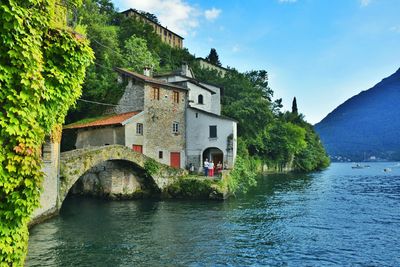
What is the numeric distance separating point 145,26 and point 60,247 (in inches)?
2590

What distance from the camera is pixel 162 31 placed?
10462 centimetres

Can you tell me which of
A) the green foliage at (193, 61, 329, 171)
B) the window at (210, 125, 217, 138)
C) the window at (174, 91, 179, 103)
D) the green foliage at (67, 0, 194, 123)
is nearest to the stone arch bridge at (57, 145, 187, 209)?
the window at (210, 125, 217, 138)

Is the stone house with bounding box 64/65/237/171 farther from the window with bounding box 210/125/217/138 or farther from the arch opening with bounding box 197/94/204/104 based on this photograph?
the arch opening with bounding box 197/94/204/104

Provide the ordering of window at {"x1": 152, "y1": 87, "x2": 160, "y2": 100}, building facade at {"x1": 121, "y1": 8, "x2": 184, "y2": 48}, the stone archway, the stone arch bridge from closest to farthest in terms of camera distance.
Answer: the stone arch bridge
window at {"x1": 152, "y1": 87, "x2": 160, "y2": 100}
the stone archway
building facade at {"x1": 121, "y1": 8, "x2": 184, "y2": 48}

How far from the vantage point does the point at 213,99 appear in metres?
49.1

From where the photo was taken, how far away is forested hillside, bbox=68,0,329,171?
39844mm

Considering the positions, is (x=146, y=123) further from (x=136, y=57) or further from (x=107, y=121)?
(x=136, y=57)

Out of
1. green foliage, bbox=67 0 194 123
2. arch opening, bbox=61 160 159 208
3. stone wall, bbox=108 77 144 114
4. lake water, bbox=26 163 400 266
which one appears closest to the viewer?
lake water, bbox=26 163 400 266

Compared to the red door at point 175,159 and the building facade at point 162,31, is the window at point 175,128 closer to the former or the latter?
the red door at point 175,159

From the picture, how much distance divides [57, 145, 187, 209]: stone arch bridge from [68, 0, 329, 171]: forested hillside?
23.6 ft

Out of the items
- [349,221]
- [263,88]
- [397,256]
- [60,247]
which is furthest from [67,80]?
[263,88]

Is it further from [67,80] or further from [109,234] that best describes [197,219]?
[67,80]

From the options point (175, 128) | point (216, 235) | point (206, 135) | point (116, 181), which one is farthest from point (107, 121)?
point (216, 235)

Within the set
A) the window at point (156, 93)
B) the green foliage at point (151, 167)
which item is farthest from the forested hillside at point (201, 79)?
the green foliage at point (151, 167)
